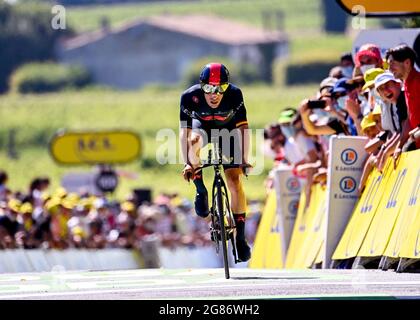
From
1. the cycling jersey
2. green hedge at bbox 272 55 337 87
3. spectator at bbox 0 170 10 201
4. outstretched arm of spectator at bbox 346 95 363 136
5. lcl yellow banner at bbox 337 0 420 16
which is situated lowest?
green hedge at bbox 272 55 337 87

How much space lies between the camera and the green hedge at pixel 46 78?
120938mm

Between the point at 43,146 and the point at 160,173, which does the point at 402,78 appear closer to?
the point at 160,173

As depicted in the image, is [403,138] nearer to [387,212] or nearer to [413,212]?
[387,212]

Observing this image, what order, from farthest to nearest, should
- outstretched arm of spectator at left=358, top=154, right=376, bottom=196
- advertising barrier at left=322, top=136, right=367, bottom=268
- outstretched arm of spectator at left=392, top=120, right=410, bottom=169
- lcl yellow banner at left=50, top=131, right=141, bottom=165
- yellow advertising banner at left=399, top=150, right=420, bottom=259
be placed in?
lcl yellow banner at left=50, top=131, right=141, bottom=165 → advertising barrier at left=322, top=136, right=367, bottom=268 → outstretched arm of spectator at left=358, top=154, right=376, bottom=196 → outstretched arm of spectator at left=392, top=120, right=410, bottom=169 → yellow advertising banner at left=399, top=150, right=420, bottom=259

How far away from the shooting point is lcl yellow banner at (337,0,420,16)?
53.8 feet

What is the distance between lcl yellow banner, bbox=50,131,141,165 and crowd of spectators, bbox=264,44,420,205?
19708 millimetres

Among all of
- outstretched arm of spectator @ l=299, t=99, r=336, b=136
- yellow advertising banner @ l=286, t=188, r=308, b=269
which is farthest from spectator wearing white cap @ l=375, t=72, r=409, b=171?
yellow advertising banner @ l=286, t=188, r=308, b=269

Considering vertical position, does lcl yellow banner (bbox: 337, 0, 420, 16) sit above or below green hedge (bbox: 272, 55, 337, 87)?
above

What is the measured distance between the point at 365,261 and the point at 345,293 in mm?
5055

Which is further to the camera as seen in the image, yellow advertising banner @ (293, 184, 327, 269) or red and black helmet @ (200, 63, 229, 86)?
yellow advertising banner @ (293, 184, 327, 269)

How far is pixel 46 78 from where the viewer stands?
405ft

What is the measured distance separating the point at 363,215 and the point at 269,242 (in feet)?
20.8

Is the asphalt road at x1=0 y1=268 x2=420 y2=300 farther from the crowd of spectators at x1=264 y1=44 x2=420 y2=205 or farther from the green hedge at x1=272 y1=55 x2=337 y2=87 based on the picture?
the green hedge at x1=272 y1=55 x2=337 y2=87

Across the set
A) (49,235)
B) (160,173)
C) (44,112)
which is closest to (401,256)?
(49,235)
